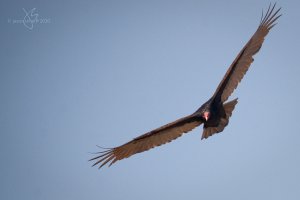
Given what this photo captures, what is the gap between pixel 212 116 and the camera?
10.3 m

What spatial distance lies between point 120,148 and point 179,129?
161 centimetres

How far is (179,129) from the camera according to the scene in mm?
11039

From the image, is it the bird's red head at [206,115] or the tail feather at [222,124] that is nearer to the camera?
the tail feather at [222,124]

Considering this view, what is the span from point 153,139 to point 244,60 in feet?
9.94

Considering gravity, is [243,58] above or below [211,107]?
above

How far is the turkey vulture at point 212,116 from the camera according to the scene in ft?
33.7

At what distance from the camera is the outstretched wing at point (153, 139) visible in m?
10.6

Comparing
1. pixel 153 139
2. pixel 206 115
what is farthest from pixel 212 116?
pixel 153 139

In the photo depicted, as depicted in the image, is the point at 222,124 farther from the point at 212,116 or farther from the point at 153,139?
the point at 153,139

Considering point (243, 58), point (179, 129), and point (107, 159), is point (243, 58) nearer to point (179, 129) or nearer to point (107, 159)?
point (179, 129)

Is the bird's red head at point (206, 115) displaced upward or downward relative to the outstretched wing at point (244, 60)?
downward

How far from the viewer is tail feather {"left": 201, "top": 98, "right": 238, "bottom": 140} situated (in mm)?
10156

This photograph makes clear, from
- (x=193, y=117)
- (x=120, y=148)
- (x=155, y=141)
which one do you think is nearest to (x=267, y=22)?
(x=193, y=117)

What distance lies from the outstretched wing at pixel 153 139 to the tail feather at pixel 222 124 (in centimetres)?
59
